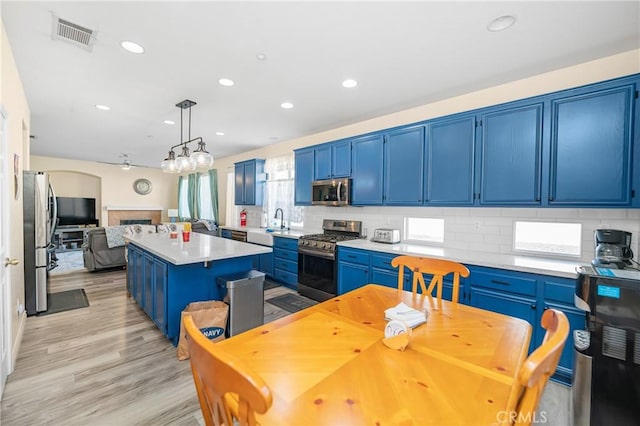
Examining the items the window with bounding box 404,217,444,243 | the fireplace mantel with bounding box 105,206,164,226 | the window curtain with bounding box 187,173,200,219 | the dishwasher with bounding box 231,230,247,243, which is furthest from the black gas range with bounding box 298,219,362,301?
the fireplace mantel with bounding box 105,206,164,226

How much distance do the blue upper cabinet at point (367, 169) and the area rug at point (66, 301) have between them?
3.94m

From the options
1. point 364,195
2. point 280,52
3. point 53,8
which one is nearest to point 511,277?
point 364,195

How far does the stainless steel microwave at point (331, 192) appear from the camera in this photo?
4059 millimetres

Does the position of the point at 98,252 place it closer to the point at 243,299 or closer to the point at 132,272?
the point at 132,272

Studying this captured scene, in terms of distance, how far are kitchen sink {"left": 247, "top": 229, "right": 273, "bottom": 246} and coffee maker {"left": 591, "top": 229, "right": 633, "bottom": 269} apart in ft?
13.4

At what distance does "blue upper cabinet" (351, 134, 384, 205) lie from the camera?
3.74 m

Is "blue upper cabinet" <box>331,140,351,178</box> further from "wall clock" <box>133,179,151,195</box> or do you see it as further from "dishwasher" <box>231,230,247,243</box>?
"wall clock" <box>133,179,151,195</box>

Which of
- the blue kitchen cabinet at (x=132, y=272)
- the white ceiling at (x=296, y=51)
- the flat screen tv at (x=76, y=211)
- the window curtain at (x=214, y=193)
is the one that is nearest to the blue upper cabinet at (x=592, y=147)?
the white ceiling at (x=296, y=51)

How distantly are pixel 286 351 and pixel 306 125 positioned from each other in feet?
13.0

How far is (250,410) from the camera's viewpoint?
61 centimetres

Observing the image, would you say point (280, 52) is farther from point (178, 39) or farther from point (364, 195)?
point (364, 195)

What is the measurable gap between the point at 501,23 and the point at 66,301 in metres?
5.66

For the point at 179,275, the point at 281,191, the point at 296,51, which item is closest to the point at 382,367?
the point at 179,275

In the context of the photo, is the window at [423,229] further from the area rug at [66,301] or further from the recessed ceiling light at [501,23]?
the area rug at [66,301]
